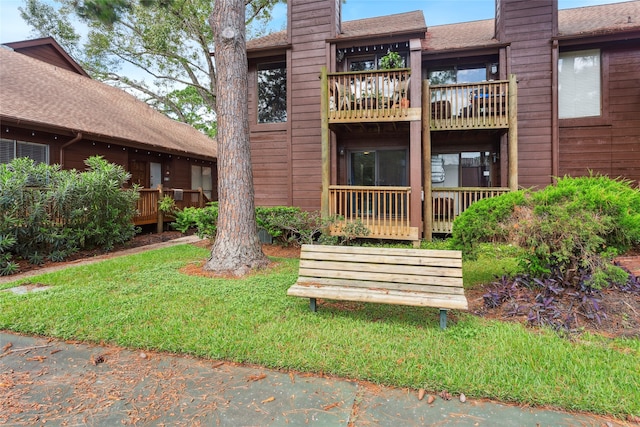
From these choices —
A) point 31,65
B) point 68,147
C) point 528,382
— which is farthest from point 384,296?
point 31,65

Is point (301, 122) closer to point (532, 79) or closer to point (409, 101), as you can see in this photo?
point (409, 101)

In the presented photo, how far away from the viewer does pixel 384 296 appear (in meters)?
3.44

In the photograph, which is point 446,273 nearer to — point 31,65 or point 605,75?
point 605,75

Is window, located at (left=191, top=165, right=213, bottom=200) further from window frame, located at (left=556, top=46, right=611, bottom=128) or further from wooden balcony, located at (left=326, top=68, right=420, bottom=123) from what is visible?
window frame, located at (left=556, top=46, right=611, bottom=128)

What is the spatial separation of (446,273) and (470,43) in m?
8.74

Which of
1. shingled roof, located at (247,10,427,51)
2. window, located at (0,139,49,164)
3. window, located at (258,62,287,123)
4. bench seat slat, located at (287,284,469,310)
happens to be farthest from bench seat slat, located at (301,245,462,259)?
window, located at (0,139,49,164)

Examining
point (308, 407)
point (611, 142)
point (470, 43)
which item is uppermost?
point (470, 43)

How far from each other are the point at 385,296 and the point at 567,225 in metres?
2.07

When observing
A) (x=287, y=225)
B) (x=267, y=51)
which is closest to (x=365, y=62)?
(x=267, y=51)

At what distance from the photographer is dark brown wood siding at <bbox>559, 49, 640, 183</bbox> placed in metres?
8.66

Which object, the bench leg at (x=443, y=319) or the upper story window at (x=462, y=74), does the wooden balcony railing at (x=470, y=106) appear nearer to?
the upper story window at (x=462, y=74)

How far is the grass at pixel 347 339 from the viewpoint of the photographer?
8.10 feet

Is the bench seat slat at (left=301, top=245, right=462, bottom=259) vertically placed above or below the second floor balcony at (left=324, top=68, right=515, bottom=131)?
below

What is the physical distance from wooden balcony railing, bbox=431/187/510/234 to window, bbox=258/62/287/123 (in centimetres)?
546
